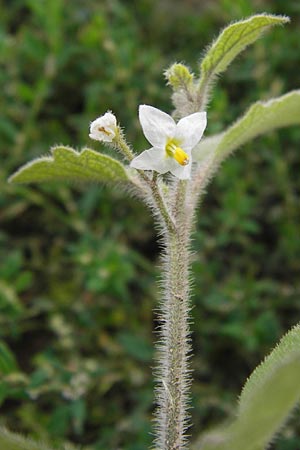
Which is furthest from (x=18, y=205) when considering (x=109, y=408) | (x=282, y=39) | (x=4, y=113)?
(x=282, y=39)

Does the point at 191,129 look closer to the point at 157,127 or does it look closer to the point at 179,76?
the point at 157,127

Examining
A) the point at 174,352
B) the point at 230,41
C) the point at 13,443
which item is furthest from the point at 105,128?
the point at 13,443

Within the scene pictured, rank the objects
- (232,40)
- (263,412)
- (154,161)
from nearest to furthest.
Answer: (263,412) < (154,161) < (232,40)

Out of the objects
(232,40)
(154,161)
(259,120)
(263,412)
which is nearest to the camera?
(263,412)

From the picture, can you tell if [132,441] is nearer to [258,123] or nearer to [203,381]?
[203,381]

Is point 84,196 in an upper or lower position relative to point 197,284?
upper
